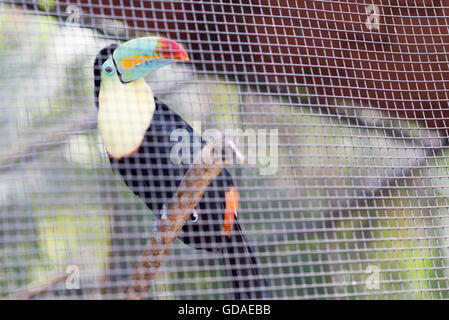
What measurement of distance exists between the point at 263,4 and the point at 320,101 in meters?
0.27

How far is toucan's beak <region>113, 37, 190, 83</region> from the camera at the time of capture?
1.26m

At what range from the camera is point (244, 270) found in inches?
47.1

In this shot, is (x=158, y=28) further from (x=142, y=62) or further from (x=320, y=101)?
(x=320, y=101)

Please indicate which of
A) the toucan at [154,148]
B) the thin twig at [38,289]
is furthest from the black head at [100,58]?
the thin twig at [38,289]

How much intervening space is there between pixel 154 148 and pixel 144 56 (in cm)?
20

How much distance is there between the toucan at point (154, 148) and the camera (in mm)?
1256

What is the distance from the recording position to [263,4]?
4.21ft

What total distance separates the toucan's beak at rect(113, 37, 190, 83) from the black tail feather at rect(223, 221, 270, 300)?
0.38 m

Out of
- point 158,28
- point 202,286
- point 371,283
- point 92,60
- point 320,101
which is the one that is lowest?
point 371,283

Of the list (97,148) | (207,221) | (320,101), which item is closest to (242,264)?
(207,221)

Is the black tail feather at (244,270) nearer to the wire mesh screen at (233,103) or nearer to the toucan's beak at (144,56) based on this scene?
the wire mesh screen at (233,103)

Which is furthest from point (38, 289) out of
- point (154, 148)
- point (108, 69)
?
point (108, 69)

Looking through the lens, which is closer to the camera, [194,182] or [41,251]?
[194,182]

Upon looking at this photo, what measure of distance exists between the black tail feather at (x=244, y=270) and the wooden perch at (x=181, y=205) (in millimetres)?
150
